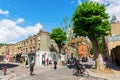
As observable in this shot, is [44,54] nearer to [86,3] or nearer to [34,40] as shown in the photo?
[34,40]

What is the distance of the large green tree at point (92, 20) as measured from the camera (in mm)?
23567

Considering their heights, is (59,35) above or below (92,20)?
above

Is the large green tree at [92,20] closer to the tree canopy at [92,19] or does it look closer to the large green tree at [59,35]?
the tree canopy at [92,19]

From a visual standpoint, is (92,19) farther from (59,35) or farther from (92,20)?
(59,35)

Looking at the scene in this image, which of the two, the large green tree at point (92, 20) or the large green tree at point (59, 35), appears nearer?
the large green tree at point (92, 20)

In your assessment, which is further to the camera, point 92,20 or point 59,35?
point 59,35

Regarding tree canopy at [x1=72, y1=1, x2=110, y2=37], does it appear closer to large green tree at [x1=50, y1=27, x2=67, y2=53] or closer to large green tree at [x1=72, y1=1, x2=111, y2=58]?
large green tree at [x1=72, y1=1, x2=111, y2=58]

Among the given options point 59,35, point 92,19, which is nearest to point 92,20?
point 92,19

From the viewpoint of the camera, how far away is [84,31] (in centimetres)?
2455

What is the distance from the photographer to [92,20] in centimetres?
2334

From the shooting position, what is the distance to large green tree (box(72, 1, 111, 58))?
23.6m

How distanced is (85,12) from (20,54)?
1567 inches

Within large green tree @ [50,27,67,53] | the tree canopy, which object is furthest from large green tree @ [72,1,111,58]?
large green tree @ [50,27,67,53]

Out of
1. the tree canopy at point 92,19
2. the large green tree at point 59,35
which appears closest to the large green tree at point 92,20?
the tree canopy at point 92,19
